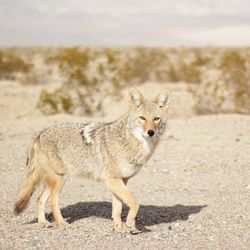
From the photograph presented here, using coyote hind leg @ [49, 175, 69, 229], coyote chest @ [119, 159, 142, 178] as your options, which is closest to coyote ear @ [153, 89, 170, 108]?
coyote chest @ [119, 159, 142, 178]

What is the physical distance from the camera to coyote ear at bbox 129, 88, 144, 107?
7566mm

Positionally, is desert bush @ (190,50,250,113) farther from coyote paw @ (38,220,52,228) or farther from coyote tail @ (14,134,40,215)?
coyote paw @ (38,220,52,228)

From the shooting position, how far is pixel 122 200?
726 cm

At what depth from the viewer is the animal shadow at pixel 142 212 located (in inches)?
314

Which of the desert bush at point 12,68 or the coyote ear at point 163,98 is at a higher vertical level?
the coyote ear at point 163,98

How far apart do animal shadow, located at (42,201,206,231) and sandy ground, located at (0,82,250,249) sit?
14mm

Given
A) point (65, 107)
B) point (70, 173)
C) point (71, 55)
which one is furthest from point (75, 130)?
point (71, 55)

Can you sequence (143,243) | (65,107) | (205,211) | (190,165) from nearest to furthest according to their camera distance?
(143,243), (205,211), (190,165), (65,107)

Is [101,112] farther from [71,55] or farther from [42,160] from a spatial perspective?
[42,160]

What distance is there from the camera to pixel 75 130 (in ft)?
25.5

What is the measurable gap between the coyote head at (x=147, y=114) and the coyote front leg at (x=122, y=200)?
2.16ft

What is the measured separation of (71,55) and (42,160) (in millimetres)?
13951

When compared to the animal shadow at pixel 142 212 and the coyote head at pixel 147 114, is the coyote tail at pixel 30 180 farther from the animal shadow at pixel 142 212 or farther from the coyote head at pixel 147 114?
the coyote head at pixel 147 114

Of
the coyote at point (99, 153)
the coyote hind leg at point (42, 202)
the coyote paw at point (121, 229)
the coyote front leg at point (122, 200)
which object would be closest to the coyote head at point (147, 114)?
the coyote at point (99, 153)
